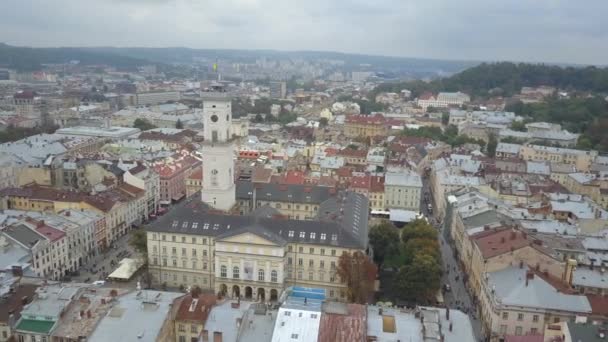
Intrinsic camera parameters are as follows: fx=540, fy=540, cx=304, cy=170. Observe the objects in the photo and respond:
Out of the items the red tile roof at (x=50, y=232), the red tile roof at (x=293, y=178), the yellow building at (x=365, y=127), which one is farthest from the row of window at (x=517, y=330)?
the yellow building at (x=365, y=127)

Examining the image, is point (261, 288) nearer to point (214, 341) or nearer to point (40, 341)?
point (214, 341)

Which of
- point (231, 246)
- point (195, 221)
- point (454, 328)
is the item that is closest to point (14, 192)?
point (195, 221)

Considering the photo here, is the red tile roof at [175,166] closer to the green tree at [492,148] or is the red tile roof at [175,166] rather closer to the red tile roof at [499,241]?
the red tile roof at [499,241]

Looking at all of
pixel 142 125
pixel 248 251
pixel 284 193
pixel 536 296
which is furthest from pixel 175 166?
pixel 142 125

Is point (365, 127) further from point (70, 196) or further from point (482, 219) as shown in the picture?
point (70, 196)

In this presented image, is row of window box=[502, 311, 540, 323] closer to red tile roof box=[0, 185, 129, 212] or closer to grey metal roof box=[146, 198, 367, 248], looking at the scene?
grey metal roof box=[146, 198, 367, 248]

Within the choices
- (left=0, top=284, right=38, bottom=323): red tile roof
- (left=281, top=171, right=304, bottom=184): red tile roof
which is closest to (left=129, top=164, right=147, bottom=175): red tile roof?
(left=281, top=171, right=304, bottom=184): red tile roof
